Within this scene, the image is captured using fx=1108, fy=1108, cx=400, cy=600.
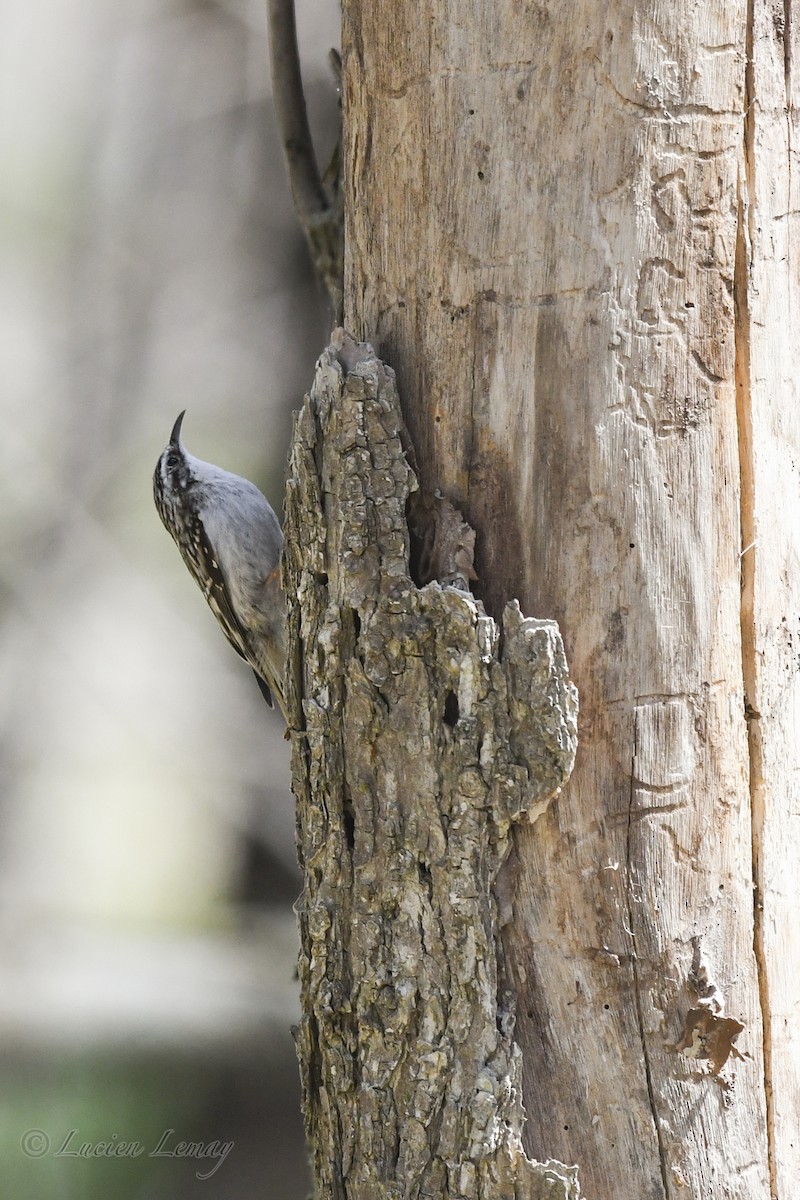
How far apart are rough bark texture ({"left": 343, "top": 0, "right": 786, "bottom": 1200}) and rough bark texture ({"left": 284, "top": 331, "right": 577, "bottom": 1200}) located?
0.25 feet

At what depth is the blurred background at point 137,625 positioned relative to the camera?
15.6 feet

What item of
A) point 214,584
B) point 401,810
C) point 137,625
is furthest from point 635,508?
point 137,625

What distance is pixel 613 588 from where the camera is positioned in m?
1.71

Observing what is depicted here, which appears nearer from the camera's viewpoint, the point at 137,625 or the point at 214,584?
the point at 214,584

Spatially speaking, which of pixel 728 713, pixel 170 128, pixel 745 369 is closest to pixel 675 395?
pixel 745 369

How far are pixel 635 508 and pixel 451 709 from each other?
420 millimetres

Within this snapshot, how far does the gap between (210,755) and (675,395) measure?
3.70 m

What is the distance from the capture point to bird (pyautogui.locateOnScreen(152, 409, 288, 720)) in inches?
138

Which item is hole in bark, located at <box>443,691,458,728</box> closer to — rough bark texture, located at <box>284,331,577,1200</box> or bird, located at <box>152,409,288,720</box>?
rough bark texture, located at <box>284,331,577,1200</box>

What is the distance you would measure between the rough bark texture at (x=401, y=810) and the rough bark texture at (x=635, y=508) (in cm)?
8

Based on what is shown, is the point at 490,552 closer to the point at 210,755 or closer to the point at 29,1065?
the point at 210,755

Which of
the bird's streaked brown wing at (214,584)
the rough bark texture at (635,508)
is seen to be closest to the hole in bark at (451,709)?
the rough bark texture at (635,508)

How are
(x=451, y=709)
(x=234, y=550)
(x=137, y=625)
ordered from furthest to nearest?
(x=137, y=625)
(x=234, y=550)
(x=451, y=709)

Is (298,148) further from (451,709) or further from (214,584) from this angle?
(451,709)
